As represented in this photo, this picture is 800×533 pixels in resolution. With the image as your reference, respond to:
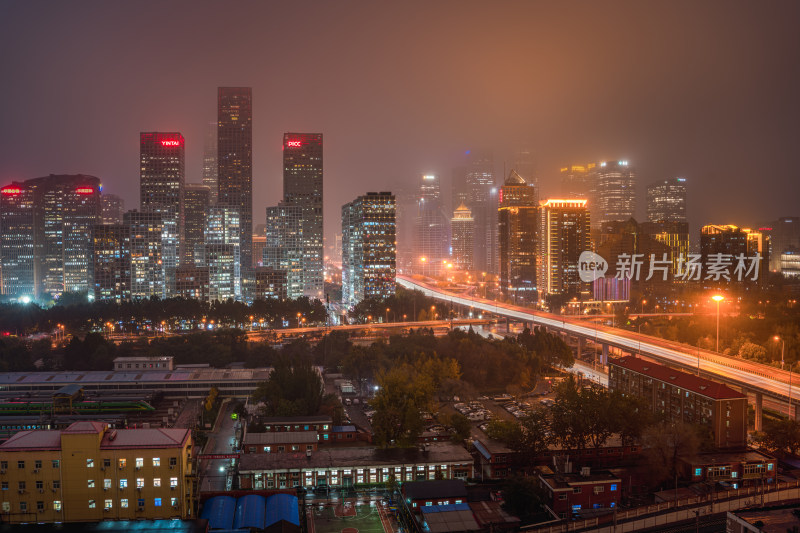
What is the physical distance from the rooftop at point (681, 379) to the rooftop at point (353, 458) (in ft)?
25.2

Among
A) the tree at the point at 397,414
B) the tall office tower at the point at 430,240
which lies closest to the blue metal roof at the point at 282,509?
the tree at the point at 397,414

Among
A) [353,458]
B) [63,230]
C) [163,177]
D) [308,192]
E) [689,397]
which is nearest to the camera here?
[353,458]

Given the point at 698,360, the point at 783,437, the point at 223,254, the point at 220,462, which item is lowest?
the point at 220,462

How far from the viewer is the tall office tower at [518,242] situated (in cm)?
6250

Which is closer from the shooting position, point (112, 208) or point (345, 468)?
point (345, 468)

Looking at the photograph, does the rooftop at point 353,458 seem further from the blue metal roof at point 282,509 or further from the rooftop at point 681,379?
the rooftop at point 681,379

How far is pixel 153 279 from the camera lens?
51.6 metres

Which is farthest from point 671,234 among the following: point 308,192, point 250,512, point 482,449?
point 250,512

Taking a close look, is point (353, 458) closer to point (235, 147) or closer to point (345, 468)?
point (345, 468)

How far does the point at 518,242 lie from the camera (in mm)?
62688

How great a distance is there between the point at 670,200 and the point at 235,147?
187 ft

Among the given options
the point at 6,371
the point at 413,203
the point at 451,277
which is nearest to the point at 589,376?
the point at 6,371

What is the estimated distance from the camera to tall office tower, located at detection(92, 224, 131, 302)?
5016cm

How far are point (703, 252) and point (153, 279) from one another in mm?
47233
